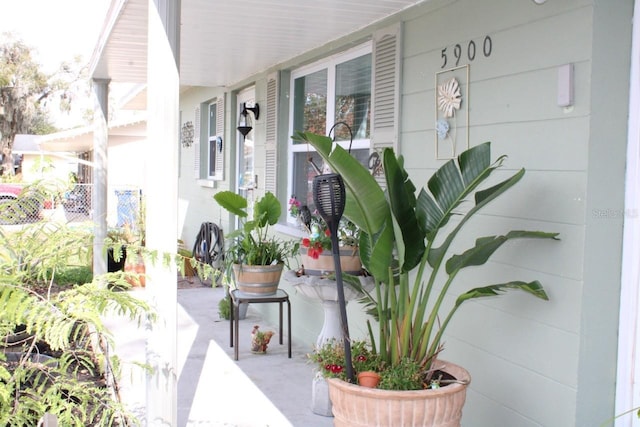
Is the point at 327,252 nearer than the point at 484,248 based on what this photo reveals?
No

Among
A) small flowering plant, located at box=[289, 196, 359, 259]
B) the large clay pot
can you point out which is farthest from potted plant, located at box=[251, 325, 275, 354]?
small flowering plant, located at box=[289, 196, 359, 259]

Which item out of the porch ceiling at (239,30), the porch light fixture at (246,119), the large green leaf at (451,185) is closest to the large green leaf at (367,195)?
the large green leaf at (451,185)

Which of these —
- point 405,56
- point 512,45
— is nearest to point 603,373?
point 512,45

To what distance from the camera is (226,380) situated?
4.41 m

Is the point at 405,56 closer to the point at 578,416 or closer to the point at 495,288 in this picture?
the point at 495,288

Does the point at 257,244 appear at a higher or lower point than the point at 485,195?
lower

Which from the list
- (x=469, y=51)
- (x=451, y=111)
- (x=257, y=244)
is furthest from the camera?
(x=257, y=244)

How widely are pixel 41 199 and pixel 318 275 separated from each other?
74.3 inches

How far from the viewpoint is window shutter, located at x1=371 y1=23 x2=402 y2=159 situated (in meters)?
3.98

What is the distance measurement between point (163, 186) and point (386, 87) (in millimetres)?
1945

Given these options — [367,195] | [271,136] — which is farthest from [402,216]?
[271,136]

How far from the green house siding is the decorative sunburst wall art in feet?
0.11

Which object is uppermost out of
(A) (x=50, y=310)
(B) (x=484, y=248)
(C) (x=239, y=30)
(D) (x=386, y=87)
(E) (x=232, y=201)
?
(C) (x=239, y=30)

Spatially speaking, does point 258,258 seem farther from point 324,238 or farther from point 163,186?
point 163,186
